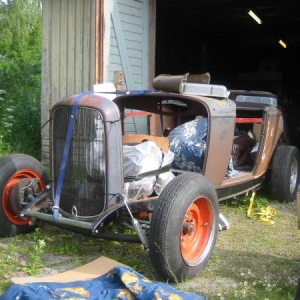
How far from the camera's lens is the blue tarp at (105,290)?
3002 mm

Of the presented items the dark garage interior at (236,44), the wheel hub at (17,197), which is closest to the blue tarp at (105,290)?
the wheel hub at (17,197)

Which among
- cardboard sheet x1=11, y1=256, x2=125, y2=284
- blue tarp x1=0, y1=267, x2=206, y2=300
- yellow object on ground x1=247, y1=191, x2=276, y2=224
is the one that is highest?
blue tarp x1=0, y1=267, x2=206, y2=300

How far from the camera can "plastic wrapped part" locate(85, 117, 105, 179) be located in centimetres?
383

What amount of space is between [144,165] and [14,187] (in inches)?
45.3

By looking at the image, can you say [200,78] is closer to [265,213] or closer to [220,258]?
[265,213]

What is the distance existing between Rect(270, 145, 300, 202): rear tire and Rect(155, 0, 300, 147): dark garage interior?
194 inches

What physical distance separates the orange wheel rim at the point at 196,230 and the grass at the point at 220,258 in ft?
0.58

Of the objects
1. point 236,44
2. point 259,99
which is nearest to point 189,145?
point 259,99

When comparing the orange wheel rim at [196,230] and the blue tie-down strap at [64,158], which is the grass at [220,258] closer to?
the orange wheel rim at [196,230]

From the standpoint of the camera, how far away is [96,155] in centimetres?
388

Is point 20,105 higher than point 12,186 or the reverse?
higher

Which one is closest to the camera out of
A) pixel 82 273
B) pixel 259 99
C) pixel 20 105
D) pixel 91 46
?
pixel 82 273

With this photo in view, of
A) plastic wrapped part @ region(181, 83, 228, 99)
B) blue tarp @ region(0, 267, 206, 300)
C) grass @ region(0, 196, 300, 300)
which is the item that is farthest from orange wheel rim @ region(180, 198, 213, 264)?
plastic wrapped part @ region(181, 83, 228, 99)

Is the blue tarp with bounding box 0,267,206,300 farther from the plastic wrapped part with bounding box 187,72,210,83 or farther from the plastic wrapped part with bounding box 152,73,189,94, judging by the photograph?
the plastic wrapped part with bounding box 187,72,210,83
